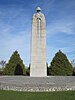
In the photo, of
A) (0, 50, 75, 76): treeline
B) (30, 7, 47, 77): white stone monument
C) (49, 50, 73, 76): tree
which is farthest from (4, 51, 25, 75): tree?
(30, 7, 47, 77): white stone monument

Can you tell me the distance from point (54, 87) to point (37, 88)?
3.44 feet

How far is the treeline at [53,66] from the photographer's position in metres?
27.1

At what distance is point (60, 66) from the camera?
27.2 metres

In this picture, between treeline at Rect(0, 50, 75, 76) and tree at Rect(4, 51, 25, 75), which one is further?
tree at Rect(4, 51, 25, 75)

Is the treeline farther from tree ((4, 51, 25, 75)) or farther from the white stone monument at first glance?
the white stone monument

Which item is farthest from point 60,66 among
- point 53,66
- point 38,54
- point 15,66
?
point 38,54

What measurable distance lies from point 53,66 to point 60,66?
2.97 feet

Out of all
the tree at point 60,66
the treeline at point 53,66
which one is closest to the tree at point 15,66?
the treeline at point 53,66

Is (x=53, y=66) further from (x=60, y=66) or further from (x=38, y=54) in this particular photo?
(x=38, y=54)

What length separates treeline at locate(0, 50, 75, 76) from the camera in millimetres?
27094

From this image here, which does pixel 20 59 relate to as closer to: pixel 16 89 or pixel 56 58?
pixel 56 58

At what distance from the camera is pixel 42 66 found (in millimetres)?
21078

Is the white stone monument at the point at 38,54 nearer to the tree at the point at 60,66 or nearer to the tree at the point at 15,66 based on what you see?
the tree at the point at 60,66

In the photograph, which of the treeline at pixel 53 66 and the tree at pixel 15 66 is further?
the tree at pixel 15 66
